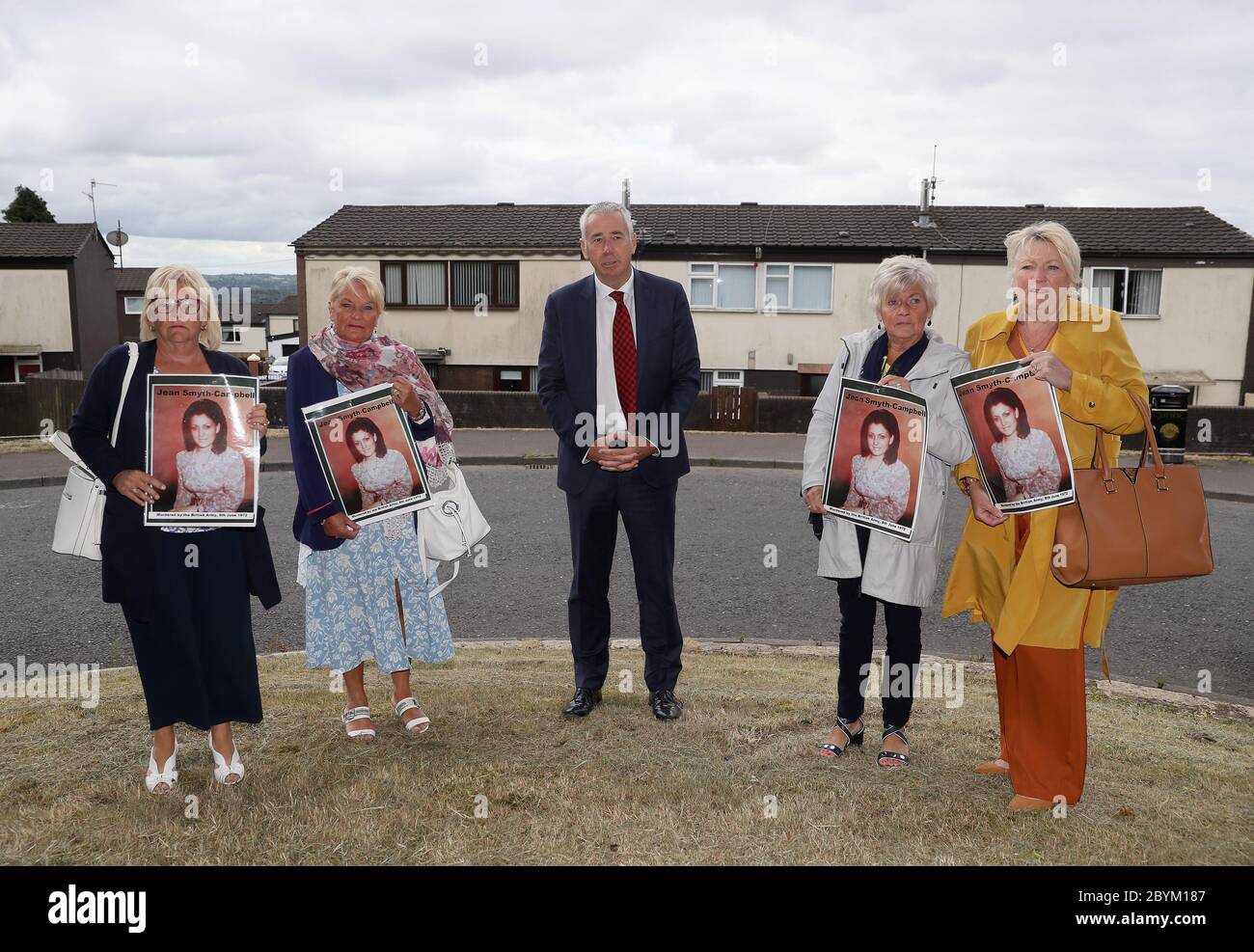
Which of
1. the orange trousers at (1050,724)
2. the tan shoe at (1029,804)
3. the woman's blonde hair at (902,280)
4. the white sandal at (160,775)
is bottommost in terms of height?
the tan shoe at (1029,804)

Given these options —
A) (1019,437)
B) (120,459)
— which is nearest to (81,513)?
A: (120,459)

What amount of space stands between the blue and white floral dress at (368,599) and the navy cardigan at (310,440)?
100 millimetres

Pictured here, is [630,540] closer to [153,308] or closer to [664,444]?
[664,444]

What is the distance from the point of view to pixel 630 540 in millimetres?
4945

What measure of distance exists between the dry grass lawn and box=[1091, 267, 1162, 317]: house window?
78.4 feet

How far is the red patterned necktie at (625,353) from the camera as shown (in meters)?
4.79

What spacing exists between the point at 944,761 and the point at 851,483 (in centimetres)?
134

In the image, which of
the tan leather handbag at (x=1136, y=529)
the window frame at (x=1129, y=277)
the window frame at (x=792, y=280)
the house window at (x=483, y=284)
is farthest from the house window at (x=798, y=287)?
the tan leather handbag at (x=1136, y=529)

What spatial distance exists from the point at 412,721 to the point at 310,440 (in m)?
1.43

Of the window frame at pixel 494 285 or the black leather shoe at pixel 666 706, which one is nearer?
the black leather shoe at pixel 666 706

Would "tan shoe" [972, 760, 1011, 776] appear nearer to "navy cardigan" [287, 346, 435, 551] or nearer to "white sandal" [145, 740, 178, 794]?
"navy cardigan" [287, 346, 435, 551]

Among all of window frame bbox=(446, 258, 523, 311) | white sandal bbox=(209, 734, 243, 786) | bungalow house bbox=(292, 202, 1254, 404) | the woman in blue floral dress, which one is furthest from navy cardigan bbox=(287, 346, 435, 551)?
window frame bbox=(446, 258, 523, 311)

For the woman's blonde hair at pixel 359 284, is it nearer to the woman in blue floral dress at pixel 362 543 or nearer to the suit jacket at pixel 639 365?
the woman in blue floral dress at pixel 362 543

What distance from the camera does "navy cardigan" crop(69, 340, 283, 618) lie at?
12.5 feet
